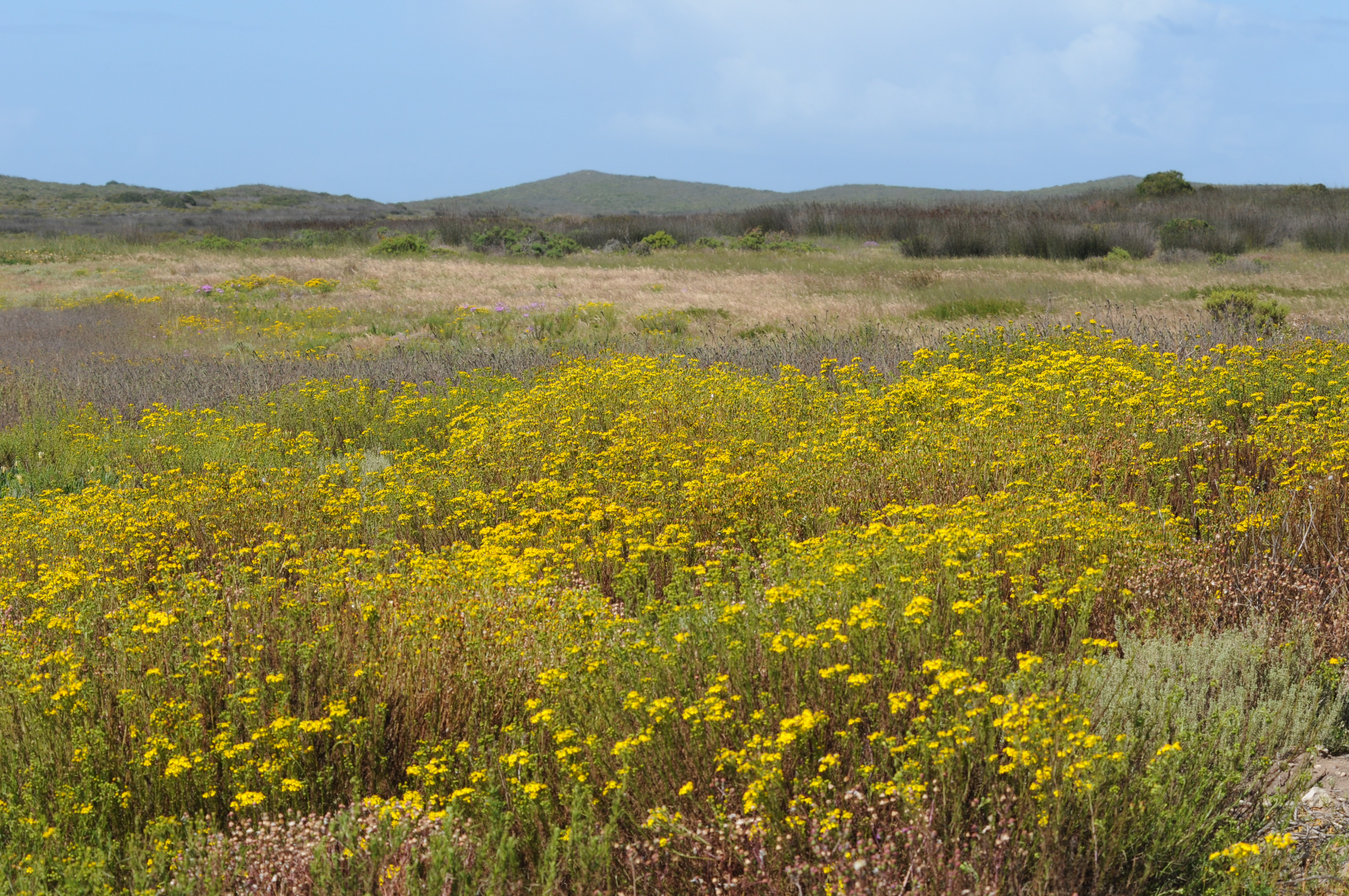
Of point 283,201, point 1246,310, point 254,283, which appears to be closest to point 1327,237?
point 1246,310

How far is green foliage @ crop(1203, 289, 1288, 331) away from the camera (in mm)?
11508

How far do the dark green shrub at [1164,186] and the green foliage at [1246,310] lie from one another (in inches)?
1149

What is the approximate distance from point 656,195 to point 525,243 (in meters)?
81.2

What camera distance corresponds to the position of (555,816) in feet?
9.24

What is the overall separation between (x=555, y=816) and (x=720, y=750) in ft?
1.68

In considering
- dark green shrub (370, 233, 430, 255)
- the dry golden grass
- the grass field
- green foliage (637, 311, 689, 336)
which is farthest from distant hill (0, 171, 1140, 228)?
the grass field

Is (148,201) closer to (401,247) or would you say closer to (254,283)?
(401,247)

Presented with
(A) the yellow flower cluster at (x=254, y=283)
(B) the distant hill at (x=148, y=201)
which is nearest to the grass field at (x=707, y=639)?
(A) the yellow flower cluster at (x=254, y=283)

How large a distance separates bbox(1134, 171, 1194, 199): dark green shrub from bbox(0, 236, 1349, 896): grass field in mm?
36129

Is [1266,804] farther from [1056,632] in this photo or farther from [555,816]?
[555,816]

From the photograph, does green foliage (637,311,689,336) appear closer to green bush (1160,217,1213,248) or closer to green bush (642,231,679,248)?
green bush (642,231,679,248)

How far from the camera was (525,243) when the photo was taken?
30.3m

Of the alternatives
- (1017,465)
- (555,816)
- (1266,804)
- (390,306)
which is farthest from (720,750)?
(390,306)

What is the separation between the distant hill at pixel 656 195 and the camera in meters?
91.3
